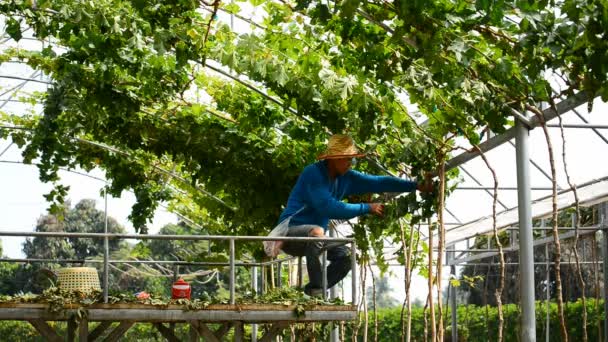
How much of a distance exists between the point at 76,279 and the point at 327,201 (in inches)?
85.2

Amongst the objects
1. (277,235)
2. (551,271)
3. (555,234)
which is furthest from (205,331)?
(551,271)

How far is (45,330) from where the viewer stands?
930 centimetres

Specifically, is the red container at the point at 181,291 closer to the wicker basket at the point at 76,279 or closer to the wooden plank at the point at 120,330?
the wooden plank at the point at 120,330

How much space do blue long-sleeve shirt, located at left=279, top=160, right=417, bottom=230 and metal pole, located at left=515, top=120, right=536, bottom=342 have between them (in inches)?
41.2

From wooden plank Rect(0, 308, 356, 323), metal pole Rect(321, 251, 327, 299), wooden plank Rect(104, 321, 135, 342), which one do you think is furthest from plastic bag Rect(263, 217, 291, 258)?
wooden plank Rect(104, 321, 135, 342)

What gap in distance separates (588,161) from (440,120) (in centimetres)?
484

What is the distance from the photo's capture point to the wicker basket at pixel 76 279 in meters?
9.28

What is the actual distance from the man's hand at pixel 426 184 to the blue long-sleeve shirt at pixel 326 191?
13.3 inches

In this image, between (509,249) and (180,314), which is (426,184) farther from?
(509,249)

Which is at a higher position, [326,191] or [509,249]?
[509,249]

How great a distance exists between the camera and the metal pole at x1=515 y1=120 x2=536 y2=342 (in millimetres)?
8805

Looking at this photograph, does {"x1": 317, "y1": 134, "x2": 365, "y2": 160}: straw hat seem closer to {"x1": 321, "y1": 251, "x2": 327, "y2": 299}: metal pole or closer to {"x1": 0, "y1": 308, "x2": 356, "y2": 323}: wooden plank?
{"x1": 321, "y1": 251, "x2": 327, "y2": 299}: metal pole

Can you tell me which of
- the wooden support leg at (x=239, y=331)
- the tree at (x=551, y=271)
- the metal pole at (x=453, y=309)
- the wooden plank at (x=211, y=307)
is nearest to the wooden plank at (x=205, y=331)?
the wooden support leg at (x=239, y=331)

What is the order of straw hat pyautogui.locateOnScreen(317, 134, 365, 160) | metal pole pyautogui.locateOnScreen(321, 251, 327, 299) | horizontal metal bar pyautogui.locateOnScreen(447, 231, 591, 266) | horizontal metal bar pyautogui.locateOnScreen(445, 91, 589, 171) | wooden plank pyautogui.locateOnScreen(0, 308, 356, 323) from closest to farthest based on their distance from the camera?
horizontal metal bar pyautogui.locateOnScreen(445, 91, 589, 171)
wooden plank pyautogui.locateOnScreen(0, 308, 356, 323)
straw hat pyautogui.locateOnScreen(317, 134, 365, 160)
metal pole pyautogui.locateOnScreen(321, 251, 327, 299)
horizontal metal bar pyautogui.locateOnScreen(447, 231, 591, 266)
